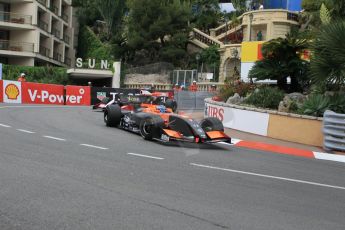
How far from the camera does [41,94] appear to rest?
93.5 ft

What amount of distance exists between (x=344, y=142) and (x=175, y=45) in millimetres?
35983

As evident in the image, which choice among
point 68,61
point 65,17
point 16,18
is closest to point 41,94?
point 16,18

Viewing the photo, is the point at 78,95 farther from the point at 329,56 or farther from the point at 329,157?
the point at 329,157

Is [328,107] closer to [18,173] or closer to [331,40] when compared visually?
[331,40]

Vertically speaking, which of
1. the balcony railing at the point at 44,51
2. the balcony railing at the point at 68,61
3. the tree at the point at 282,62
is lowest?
the tree at the point at 282,62

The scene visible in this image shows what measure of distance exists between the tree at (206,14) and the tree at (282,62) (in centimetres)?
3616

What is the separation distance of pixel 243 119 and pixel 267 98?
1.19m

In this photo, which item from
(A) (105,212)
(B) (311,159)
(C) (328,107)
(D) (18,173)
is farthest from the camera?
(C) (328,107)

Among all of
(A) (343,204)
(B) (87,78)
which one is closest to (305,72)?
(A) (343,204)

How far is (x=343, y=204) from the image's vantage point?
722 centimetres

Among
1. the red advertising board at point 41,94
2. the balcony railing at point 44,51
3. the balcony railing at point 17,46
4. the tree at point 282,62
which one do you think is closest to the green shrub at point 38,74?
the balcony railing at point 17,46

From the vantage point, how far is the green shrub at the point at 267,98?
17.8 meters

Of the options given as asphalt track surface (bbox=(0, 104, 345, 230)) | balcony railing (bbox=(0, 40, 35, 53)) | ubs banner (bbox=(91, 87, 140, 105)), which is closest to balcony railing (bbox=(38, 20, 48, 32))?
balcony railing (bbox=(0, 40, 35, 53))

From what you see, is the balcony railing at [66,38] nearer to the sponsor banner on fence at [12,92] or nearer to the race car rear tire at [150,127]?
the sponsor banner on fence at [12,92]
